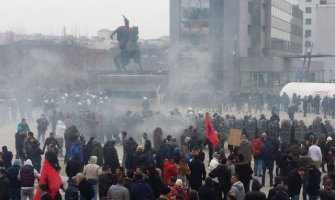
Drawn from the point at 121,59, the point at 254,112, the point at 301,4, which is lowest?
the point at 254,112

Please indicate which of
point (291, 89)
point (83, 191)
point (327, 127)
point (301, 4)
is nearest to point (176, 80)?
point (291, 89)

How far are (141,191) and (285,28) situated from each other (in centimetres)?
6788

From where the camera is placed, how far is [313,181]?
13.1 meters

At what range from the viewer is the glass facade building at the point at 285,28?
68.5 m

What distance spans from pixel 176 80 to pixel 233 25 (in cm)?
765

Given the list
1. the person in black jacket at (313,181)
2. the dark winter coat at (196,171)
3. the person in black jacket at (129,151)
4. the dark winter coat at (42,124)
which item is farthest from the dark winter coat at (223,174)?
the dark winter coat at (42,124)

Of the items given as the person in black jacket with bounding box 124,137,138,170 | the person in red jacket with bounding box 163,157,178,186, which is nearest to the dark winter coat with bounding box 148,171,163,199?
the person in red jacket with bounding box 163,157,178,186

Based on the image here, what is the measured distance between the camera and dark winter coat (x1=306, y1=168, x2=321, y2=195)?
13.1 meters

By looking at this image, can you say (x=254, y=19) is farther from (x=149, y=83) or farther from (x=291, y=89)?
(x=149, y=83)

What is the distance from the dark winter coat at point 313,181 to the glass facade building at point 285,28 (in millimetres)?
54364

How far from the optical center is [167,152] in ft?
51.1

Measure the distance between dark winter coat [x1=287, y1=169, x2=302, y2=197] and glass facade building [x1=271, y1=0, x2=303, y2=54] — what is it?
5483 centimetres

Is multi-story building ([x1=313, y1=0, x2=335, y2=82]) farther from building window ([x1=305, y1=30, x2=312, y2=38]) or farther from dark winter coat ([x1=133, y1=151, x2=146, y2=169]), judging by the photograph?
dark winter coat ([x1=133, y1=151, x2=146, y2=169])

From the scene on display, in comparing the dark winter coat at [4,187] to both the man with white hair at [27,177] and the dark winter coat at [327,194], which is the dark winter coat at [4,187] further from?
the dark winter coat at [327,194]
